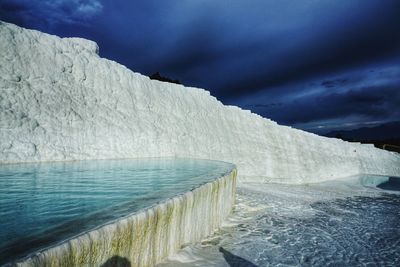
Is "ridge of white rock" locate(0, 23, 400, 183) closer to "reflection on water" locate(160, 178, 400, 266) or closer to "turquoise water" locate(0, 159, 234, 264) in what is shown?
"turquoise water" locate(0, 159, 234, 264)

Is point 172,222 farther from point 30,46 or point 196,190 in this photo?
point 30,46

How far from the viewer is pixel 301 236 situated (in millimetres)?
7074

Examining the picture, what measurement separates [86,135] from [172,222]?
352 inches

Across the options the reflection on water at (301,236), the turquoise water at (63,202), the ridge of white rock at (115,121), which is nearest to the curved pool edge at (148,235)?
the turquoise water at (63,202)

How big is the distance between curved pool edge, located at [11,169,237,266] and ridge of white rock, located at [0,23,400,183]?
22.8 feet

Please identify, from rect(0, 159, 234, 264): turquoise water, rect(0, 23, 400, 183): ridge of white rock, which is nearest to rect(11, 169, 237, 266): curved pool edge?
rect(0, 159, 234, 264): turquoise water

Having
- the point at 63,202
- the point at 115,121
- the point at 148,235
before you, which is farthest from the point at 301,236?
the point at 115,121

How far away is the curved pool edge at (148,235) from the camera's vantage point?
8.97ft

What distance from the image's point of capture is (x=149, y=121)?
15508 millimetres

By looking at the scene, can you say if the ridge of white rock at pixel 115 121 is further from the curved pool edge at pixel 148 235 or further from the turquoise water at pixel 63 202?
the curved pool edge at pixel 148 235

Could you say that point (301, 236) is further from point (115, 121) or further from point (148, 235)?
point (115, 121)

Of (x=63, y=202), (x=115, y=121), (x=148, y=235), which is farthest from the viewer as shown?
(x=115, y=121)

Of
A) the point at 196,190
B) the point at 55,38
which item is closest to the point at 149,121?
the point at 55,38

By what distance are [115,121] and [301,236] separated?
9.56m
